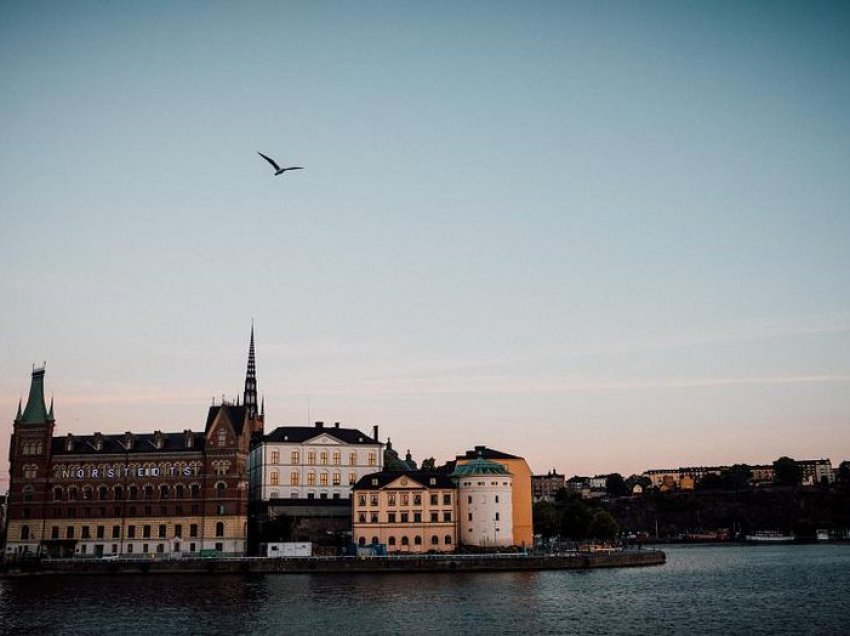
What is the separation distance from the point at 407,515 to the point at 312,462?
21.1 meters

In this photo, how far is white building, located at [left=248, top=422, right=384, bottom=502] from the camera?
401 feet

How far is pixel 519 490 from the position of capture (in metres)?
114

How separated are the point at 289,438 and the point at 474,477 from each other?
98.5 feet

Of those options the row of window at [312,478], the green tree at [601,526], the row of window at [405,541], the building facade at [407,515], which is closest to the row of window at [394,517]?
the building facade at [407,515]

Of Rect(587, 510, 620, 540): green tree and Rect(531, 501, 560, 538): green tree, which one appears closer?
Rect(587, 510, 620, 540): green tree

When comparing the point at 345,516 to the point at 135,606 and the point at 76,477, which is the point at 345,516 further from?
the point at 135,606

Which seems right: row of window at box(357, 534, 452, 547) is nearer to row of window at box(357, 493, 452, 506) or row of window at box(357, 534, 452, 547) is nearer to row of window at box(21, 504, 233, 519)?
row of window at box(357, 493, 452, 506)

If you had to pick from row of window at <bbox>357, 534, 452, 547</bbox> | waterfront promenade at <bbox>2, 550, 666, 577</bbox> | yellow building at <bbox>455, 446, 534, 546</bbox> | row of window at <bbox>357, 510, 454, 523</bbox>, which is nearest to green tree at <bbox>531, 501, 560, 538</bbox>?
yellow building at <bbox>455, 446, 534, 546</bbox>

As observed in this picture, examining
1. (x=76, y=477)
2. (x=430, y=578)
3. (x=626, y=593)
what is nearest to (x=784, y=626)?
(x=626, y=593)

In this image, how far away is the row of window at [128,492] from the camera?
361ft

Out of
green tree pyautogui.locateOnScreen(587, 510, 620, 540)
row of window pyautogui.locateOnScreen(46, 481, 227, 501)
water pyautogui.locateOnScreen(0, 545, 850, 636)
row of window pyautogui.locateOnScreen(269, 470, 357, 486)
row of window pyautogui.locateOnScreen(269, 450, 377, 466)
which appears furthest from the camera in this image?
green tree pyautogui.locateOnScreen(587, 510, 620, 540)

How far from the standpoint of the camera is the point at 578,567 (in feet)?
333

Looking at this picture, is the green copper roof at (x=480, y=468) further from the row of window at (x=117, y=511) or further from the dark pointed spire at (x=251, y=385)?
the dark pointed spire at (x=251, y=385)

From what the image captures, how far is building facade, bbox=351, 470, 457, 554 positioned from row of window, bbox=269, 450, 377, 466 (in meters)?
16.2
